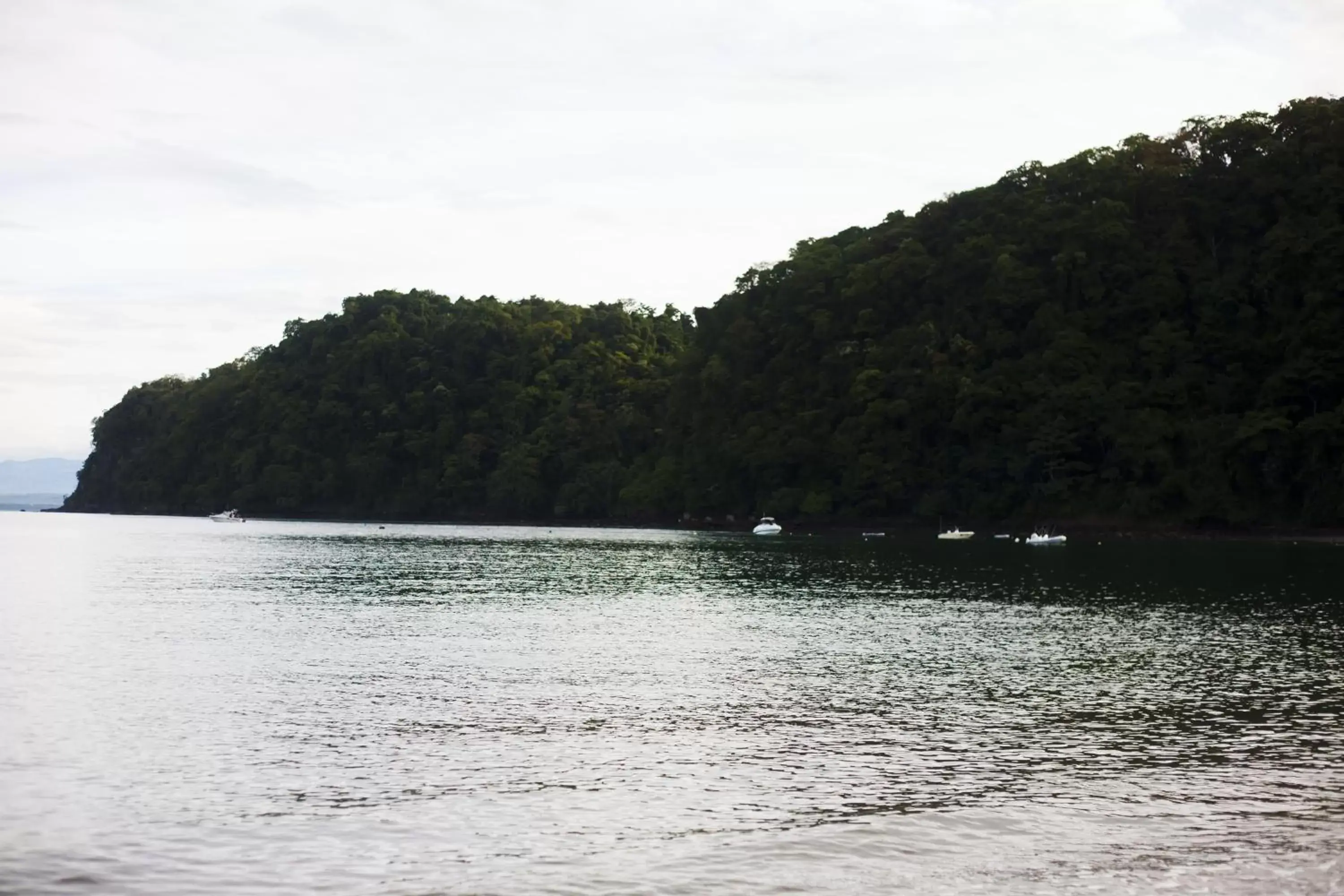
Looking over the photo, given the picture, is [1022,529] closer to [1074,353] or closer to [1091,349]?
[1074,353]

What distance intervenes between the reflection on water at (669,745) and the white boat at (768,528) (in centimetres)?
8640

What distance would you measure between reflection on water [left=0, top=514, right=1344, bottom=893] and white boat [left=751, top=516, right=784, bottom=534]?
8640 cm

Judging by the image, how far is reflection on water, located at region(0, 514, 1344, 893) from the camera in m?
17.1

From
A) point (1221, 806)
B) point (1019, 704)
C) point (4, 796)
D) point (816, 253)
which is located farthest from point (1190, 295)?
point (4, 796)

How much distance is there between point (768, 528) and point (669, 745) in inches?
4774

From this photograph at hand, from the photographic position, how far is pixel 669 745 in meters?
25.4

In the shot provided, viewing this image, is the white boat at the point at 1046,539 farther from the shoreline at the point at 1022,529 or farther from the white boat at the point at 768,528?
the white boat at the point at 768,528

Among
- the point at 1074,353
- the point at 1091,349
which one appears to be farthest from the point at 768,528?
the point at 1091,349

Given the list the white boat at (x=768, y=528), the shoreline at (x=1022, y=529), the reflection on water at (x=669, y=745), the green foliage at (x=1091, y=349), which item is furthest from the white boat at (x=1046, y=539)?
the reflection on water at (x=669, y=745)

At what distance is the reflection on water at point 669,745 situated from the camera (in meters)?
17.1

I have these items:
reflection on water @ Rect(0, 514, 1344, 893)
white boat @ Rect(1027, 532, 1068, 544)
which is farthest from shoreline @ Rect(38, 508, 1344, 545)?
reflection on water @ Rect(0, 514, 1344, 893)

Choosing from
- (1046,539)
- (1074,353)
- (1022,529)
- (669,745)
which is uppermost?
(1074,353)

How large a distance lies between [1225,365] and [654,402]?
87.5 meters

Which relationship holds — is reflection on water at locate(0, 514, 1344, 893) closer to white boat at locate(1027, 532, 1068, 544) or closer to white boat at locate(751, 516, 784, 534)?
white boat at locate(1027, 532, 1068, 544)
